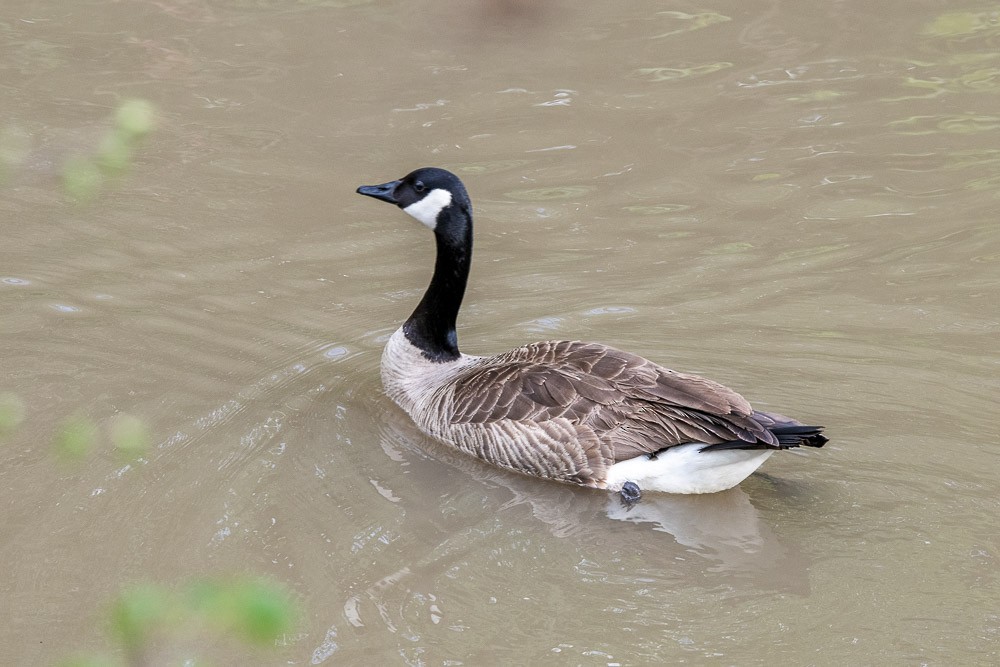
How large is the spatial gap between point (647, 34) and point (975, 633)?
964 centimetres

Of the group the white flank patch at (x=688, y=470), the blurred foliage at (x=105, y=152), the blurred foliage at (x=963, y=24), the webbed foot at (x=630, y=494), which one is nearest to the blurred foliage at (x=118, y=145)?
the blurred foliage at (x=105, y=152)

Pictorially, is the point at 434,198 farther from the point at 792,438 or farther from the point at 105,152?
the point at 105,152

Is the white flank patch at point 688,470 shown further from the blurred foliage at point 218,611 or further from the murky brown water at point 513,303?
the blurred foliage at point 218,611

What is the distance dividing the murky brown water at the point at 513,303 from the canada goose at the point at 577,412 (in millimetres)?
194

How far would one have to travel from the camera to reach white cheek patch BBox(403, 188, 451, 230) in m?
7.50

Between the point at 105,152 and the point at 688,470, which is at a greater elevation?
the point at 105,152

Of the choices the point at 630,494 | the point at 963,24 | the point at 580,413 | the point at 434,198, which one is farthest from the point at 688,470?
the point at 963,24

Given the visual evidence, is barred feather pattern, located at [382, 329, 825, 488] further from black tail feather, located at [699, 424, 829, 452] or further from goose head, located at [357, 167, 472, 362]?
goose head, located at [357, 167, 472, 362]

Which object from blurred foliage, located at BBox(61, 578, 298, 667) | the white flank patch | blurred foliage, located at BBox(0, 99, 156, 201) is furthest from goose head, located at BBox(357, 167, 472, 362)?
blurred foliage, located at BBox(61, 578, 298, 667)

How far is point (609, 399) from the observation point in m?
6.85

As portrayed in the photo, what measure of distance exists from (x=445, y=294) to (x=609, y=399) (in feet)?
5.23

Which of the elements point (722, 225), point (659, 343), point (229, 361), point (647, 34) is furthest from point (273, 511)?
point (647, 34)

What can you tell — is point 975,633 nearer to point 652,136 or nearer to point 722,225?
point 722,225

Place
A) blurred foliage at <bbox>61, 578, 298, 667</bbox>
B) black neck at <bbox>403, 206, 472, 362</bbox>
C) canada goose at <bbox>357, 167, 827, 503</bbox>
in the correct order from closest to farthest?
blurred foliage at <bbox>61, 578, 298, 667</bbox> < canada goose at <bbox>357, 167, 827, 503</bbox> < black neck at <bbox>403, 206, 472, 362</bbox>
